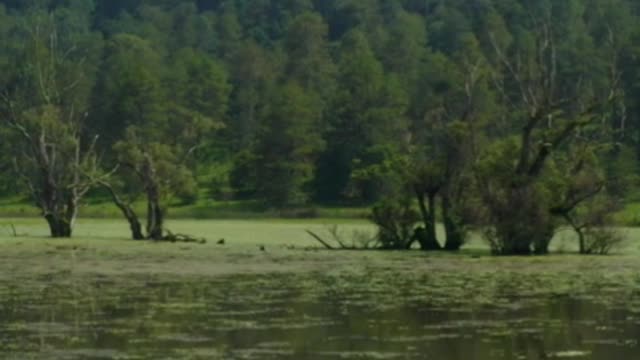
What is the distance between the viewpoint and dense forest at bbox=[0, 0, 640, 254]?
5234cm

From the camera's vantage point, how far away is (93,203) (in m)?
113

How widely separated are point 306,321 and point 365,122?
86.1 metres

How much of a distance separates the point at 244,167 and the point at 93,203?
11.1m

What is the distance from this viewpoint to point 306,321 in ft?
98.7

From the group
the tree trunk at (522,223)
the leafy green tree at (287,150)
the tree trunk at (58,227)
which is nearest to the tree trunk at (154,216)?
the tree trunk at (58,227)

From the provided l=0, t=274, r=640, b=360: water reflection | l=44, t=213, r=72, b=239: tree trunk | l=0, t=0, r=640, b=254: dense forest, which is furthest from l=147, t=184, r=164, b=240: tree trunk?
l=0, t=274, r=640, b=360: water reflection

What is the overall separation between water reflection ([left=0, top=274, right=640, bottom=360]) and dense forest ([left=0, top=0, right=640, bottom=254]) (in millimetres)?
13332

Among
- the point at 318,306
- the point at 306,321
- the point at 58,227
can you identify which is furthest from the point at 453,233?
the point at 306,321

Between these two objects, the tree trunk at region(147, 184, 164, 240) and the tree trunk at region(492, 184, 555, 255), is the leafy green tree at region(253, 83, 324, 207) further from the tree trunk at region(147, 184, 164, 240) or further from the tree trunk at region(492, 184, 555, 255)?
the tree trunk at region(492, 184, 555, 255)

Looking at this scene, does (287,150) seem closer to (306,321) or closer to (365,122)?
(365,122)

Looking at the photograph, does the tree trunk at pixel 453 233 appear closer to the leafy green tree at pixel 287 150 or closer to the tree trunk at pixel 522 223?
the tree trunk at pixel 522 223

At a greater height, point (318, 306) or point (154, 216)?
point (154, 216)

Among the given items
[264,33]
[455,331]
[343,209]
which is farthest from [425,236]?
[264,33]

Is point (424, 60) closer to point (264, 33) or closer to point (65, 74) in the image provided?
point (65, 74)
